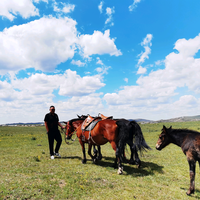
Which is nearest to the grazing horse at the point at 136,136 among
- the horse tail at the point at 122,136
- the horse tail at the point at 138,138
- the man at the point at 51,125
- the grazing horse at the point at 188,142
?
the horse tail at the point at 138,138

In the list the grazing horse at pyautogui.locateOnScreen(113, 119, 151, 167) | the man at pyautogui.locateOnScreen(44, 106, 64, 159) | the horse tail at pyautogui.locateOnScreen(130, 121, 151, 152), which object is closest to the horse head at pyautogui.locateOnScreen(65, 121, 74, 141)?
the man at pyautogui.locateOnScreen(44, 106, 64, 159)

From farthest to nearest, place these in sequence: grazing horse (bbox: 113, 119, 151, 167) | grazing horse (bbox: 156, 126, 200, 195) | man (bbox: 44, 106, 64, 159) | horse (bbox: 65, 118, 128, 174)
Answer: man (bbox: 44, 106, 64, 159), grazing horse (bbox: 113, 119, 151, 167), horse (bbox: 65, 118, 128, 174), grazing horse (bbox: 156, 126, 200, 195)

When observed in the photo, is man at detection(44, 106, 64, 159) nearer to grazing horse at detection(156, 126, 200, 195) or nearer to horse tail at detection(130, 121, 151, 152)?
horse tail at detection(130, 121, 151, 152)

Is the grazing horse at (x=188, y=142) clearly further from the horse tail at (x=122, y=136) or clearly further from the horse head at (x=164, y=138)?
the horse tail at (x=122, y=136)

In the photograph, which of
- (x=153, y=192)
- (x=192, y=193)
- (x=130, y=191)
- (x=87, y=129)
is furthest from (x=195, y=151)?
(x=87, y=129)

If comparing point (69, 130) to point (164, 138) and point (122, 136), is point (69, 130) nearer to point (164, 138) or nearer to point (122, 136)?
point (122, 136)

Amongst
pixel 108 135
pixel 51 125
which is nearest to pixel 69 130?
pixel 51 125

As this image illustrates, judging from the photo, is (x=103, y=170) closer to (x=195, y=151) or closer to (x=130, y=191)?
(x=130, y=191)

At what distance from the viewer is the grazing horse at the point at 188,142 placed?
511 cm

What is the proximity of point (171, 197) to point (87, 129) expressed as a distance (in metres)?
5.20

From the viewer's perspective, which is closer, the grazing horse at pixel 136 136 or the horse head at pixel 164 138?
the horse head at pixel 164 138

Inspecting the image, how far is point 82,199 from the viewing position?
452 centimetres

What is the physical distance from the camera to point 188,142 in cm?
541

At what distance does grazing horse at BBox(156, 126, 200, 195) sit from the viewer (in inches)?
201
